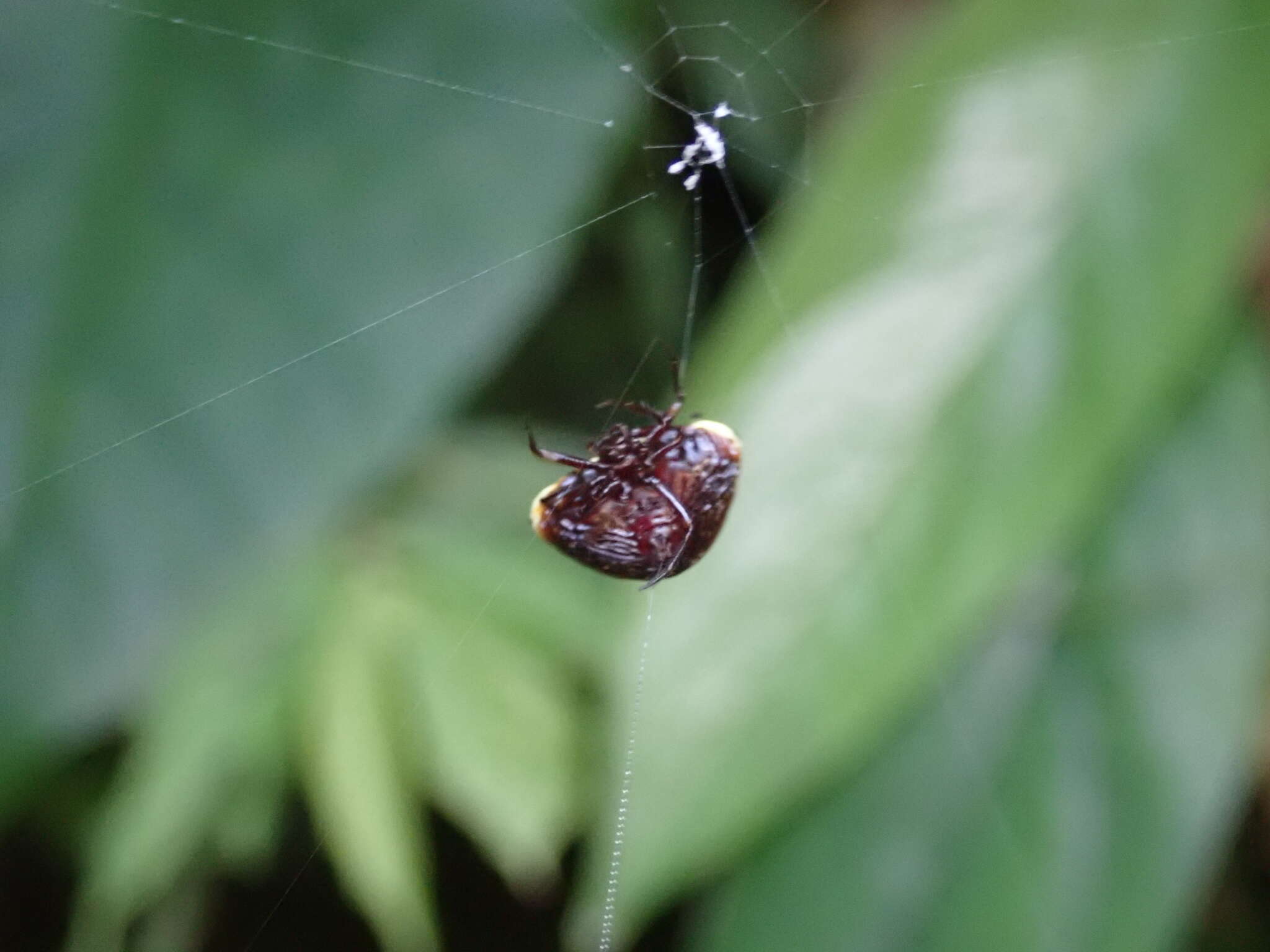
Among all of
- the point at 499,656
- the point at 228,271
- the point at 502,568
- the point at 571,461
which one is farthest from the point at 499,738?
the point at 228,271

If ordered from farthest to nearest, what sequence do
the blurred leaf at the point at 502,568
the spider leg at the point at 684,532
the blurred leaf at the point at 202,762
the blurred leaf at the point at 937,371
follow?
the blurred leaf at the point at 502,568 → the blurred leaf at the point at 202,762 → the blurred leaf at the point at 937,371 → the spider leg at the point at 684,532

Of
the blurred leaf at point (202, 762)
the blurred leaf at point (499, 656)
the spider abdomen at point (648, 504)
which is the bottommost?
the blurred leaf at point (202, 762)

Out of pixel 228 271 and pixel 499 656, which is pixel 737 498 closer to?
pixel 499 656

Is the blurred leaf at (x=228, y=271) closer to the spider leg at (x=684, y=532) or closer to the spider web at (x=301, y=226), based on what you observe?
the spider web at (x=301, y=226)

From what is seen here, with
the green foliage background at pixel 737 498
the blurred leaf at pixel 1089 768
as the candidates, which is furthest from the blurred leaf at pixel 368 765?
the blurred leaf at pixel 1089 768

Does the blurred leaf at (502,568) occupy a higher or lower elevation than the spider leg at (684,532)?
lower

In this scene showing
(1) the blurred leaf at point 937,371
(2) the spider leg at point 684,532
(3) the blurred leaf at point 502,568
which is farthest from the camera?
(3) the blurred leaf at point 502,568

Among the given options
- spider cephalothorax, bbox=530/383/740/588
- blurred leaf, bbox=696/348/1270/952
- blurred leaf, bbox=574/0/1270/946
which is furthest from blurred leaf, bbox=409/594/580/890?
spider cephalothorax, bbox=530/383/740/588

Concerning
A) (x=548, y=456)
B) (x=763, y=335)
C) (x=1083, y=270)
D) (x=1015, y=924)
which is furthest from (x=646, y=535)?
(x=1015, y=924)

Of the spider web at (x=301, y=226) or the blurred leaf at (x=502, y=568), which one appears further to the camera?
the blurred leaf at (x=502, y=568)
